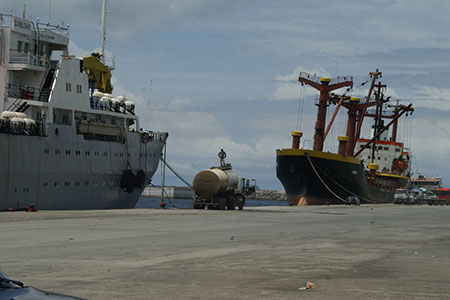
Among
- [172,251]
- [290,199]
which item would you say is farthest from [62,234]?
[290,199]

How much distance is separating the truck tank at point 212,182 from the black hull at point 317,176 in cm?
2845

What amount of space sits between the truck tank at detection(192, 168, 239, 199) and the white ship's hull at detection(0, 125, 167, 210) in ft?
21.3

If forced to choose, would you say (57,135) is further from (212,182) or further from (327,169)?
(327,169)

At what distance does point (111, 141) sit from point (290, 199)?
110 ft

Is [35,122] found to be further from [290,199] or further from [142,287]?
[290,199]

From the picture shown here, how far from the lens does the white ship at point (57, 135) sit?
38.8m

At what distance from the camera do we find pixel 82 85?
154 ft

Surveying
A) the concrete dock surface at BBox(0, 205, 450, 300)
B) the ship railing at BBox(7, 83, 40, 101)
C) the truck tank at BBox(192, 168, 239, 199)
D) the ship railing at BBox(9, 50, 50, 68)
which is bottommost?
the concrete dock surface at BBox(0, 205, 450, 300)

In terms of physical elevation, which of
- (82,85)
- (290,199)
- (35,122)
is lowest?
(290,199)

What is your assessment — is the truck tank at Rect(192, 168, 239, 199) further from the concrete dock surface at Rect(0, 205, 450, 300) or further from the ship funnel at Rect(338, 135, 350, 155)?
the ship funnel at Rect(338, 135, 350, 155)

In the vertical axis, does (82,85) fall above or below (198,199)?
above

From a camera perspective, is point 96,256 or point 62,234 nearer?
point 96,256

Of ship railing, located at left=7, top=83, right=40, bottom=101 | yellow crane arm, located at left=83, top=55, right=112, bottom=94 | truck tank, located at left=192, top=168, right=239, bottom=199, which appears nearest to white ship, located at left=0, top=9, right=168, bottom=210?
ship railing, located at left=7, top=83, right=40, bottom=101

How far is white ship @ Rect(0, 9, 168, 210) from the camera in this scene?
38812 millimetres
